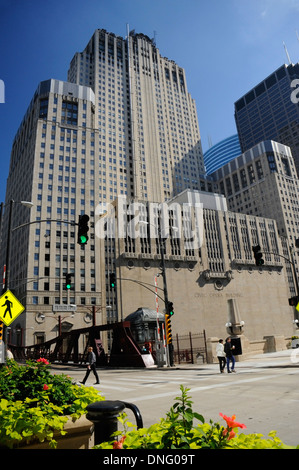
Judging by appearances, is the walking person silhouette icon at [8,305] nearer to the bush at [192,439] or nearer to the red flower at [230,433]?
the bush at [192,439]

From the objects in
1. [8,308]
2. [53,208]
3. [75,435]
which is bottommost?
[75,435]

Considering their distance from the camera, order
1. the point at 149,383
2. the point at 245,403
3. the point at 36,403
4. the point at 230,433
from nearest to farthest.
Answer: the point at 230,433 → the point at 36,403 → the point at 245,403 → the point at 149,383

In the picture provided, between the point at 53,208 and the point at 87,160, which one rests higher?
the point at 87,160

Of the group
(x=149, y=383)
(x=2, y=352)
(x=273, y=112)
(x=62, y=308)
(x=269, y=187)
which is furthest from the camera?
(x=273, y=112)

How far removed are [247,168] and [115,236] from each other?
301ft

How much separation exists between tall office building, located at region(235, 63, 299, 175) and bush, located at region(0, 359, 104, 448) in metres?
175

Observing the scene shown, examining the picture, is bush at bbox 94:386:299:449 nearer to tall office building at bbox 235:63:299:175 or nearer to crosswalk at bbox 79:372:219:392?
crosswalk at bbox 79:372:219:392

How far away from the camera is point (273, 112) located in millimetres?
179375

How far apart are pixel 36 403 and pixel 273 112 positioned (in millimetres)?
202527

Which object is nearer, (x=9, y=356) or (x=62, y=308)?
(x=9, y=356)

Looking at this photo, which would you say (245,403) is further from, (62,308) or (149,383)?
(62,308)

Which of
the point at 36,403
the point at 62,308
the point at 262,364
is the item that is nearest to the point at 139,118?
the point at 62,308

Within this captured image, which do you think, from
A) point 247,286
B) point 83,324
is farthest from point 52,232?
point 247,286

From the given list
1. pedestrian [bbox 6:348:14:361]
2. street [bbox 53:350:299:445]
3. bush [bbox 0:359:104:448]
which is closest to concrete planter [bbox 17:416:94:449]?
bush [bbox 0:359:104:448]
